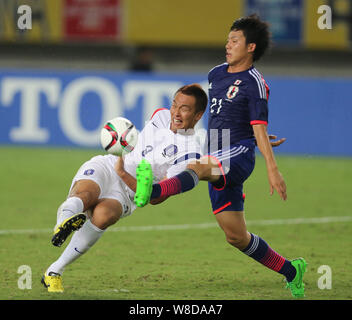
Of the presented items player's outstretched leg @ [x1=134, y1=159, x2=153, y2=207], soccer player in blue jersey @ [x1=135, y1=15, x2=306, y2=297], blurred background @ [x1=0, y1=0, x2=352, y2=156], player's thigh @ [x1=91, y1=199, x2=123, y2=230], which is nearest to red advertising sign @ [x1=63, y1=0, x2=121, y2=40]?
blurred background @ [x1=0, y1=0, x2=352, y2=156]

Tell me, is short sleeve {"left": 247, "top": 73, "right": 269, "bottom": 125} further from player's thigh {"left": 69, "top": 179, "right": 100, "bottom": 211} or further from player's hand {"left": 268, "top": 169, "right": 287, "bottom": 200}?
player's thigh {"left": 69, "top": 179, "right": 100, "bottom": 211}

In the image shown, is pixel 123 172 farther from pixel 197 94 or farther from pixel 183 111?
pixel 197 94

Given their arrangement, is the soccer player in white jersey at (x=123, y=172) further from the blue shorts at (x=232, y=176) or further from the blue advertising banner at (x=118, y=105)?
the blue advertising banner at (x=118, y=105)

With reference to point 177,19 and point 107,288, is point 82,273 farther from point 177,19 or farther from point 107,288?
point 177,19

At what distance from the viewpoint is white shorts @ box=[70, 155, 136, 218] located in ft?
22.5

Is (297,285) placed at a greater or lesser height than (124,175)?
lesser

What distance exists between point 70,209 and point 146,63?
562 inches

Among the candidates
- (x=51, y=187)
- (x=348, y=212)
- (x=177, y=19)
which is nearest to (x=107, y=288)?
(x=348, y=212)

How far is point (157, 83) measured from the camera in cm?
1783

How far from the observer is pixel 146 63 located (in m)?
20.4

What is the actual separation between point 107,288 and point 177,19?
15.1 m
